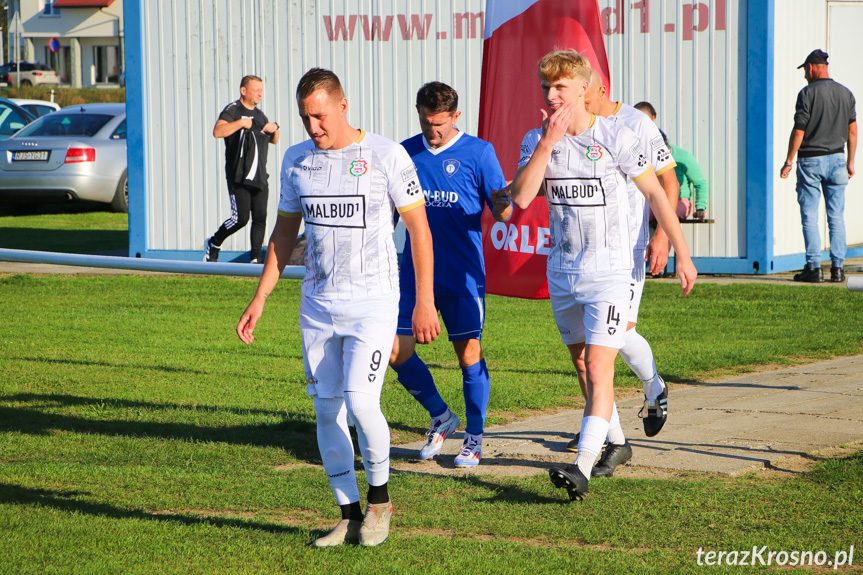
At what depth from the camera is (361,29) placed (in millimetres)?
13938

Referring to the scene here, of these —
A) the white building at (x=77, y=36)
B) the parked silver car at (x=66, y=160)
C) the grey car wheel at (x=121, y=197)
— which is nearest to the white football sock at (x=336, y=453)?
the parked silver car at (x=66, y=160)

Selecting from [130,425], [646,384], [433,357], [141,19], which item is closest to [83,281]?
[141,19]

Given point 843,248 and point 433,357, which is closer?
point 433,357

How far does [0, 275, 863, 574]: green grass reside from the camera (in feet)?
13.8

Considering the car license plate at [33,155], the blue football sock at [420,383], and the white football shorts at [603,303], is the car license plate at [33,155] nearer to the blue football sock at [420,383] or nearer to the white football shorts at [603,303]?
the blue football sock at [420,383]

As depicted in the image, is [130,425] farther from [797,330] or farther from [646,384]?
[797,330]

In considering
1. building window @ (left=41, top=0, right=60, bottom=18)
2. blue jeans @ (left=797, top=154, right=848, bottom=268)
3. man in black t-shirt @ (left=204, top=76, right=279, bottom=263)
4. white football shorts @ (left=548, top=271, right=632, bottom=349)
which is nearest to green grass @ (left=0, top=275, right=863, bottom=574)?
white football shorts @ (left=548, top=271, right=632, bottom=349)

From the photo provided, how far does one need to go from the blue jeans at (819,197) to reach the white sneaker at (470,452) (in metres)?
7.30

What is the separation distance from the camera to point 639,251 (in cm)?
544

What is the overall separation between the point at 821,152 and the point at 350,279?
8.70 m

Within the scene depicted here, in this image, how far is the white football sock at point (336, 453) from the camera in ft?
14.3

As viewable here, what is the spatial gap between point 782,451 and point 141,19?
461 inches

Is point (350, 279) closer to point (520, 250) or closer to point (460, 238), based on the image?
point (460, 238)

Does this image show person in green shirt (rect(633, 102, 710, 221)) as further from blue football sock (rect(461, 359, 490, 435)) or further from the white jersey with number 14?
the white jersey with number 14
